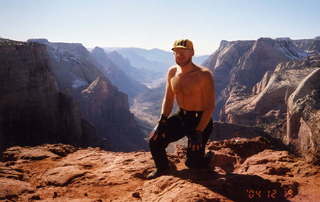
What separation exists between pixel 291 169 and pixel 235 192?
1450mm

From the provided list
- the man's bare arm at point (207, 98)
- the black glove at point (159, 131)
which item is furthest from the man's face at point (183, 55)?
the black glove at point (159, 131)

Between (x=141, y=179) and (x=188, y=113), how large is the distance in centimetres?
132

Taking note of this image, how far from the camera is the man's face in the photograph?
4246 mm

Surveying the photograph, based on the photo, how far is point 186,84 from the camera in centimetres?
430

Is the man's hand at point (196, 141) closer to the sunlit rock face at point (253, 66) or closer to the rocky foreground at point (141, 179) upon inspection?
the rocky foreground at point (141, 179)

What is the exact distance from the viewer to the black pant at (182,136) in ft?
14.3

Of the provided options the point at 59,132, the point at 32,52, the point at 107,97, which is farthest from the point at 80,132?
the point at 107,97

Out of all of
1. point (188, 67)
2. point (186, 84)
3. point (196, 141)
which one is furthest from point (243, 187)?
point (188, 67)

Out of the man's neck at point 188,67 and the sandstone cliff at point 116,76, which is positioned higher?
the man's neck at point 188,67

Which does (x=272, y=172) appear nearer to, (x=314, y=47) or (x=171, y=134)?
(x=171, y=134)

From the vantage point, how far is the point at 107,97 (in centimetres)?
6212

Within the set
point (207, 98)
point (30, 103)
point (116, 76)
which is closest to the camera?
point (207, 98)

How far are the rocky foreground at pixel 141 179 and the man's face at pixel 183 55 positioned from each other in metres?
1.58

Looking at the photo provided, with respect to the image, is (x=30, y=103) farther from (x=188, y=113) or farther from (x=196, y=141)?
(x=196, y=141)
